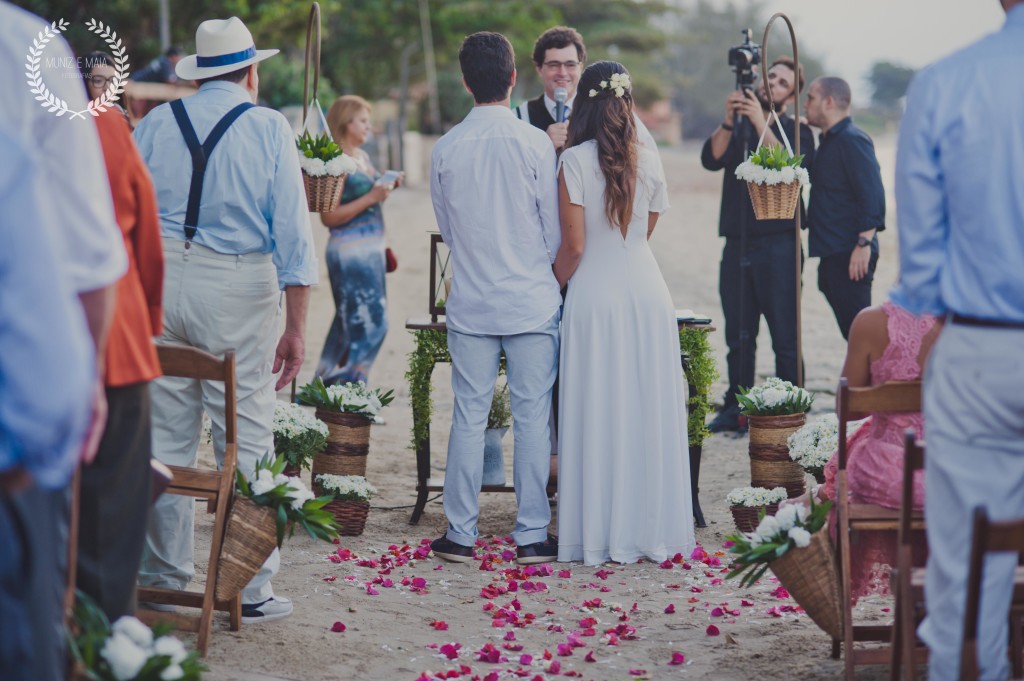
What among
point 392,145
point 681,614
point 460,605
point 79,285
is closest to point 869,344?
point 681,614

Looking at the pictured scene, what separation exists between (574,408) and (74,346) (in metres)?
3.61

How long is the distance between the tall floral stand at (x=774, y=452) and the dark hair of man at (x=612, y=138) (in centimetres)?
129

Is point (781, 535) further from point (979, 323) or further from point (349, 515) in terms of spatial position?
point (349, 515)

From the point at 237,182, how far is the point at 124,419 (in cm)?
161

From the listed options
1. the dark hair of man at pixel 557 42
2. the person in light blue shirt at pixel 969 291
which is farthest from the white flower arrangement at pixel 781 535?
the dark hair of man at pixel 557 42

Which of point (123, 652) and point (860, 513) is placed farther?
point (860, 513)

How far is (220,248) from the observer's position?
15.0ft

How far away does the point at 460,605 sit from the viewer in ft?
16.8

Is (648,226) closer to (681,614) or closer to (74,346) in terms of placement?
(681,614)

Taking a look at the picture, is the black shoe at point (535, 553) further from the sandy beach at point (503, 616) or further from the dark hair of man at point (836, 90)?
the dark hair of man at point (836, 90)

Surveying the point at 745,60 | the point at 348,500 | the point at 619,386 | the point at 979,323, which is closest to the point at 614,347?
the point at 619,386

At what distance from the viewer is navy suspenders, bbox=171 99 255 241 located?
454cm

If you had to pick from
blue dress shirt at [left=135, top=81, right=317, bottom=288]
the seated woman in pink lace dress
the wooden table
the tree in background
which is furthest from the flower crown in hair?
the tree in background

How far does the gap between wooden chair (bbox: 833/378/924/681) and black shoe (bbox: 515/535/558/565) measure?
5.73 ft
